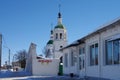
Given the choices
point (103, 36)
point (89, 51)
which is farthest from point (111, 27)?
point (89, 51)

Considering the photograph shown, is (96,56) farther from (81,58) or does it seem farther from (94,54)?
(81,58)

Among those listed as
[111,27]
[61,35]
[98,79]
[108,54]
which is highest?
[61,35]

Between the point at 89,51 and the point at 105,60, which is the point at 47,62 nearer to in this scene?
the point at 89,51

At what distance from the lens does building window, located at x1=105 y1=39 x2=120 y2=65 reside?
23430mm

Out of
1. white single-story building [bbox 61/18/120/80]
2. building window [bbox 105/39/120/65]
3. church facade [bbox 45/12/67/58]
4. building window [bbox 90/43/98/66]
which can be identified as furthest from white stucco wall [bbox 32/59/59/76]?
church facade [bbox 45/12/67/58]

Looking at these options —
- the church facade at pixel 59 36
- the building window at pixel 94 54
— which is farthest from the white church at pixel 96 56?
the church facade at pixel 59 36

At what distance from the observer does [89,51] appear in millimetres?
31531

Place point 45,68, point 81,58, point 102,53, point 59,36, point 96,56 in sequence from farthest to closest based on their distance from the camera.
Result: point 59,36 < point 45,68 < point 81,58 < point 96,56 < point 102,53

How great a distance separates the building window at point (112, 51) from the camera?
23430mm

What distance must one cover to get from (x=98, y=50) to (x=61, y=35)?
184 ft

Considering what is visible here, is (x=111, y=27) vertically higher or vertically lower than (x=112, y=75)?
higher

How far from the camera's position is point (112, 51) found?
24.4 m

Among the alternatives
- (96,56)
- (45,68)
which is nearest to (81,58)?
(96,56)

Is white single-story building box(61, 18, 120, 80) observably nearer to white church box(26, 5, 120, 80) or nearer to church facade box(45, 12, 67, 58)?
white church box(26, 5, 120, 80)
